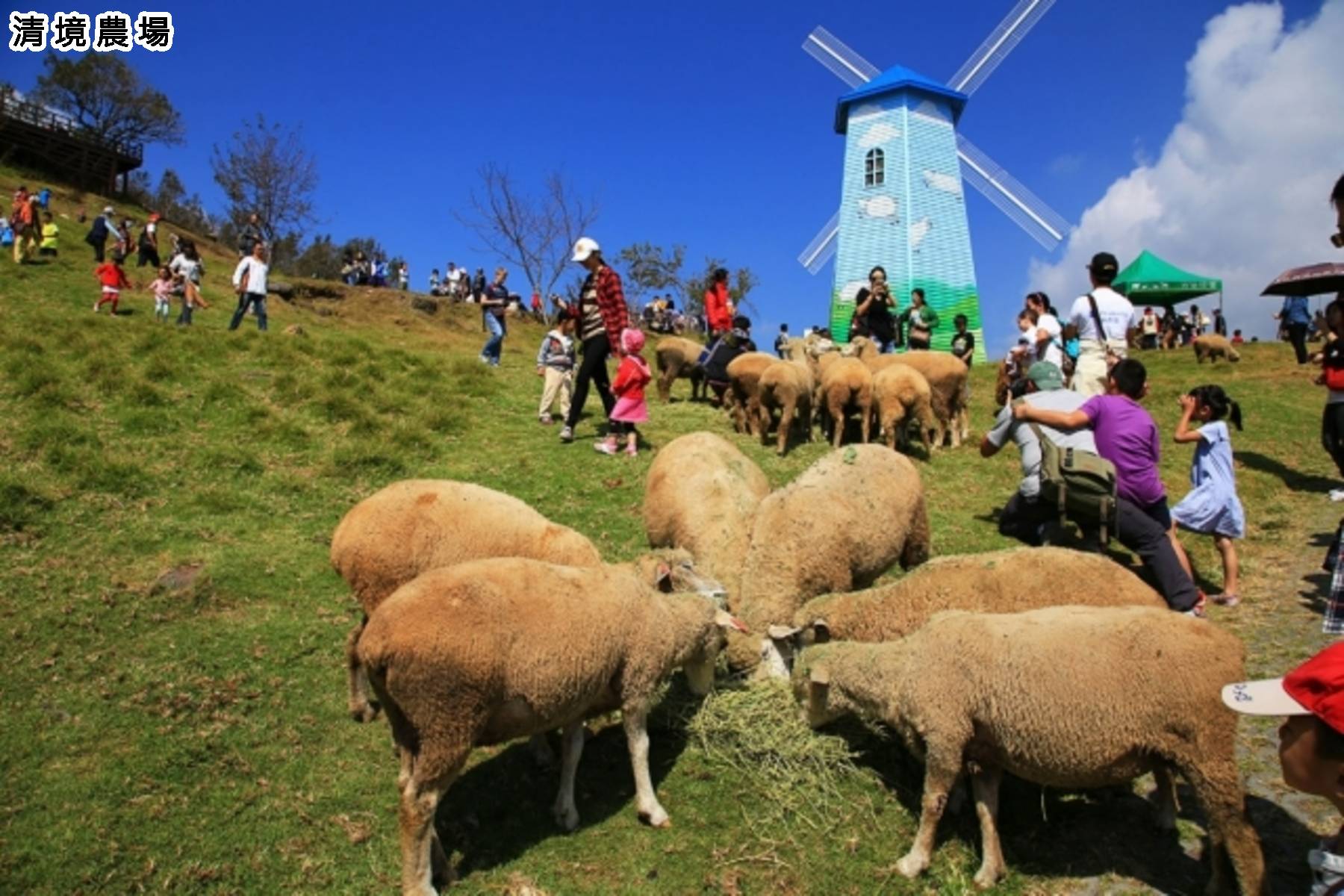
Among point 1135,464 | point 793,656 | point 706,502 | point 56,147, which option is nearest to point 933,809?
point 793,656

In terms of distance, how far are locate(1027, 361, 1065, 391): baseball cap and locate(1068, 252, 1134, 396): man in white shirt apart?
1552mm

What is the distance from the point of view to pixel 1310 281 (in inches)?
668

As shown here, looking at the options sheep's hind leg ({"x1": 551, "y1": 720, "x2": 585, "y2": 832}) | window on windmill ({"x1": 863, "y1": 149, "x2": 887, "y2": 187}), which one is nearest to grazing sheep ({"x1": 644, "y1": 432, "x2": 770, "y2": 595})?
sheep's hind leg ({"x1": 551, "y1": 720, "x2": 585, "y2": 832})

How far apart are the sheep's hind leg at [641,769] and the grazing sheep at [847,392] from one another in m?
7.86

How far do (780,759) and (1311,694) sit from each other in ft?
10.7

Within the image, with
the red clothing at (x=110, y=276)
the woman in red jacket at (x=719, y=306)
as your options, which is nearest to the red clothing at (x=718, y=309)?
the woman in red jacket at (x=719, y=306)

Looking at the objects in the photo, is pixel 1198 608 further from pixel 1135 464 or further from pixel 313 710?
pixel 313 710

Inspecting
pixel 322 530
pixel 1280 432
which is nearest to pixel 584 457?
pixel 322 530

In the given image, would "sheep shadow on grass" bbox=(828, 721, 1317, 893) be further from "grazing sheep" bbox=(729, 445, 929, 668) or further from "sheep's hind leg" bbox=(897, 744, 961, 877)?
"grazing sheep" bbox=(729, 445, 929, 668)

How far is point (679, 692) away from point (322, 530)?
14.7 ft

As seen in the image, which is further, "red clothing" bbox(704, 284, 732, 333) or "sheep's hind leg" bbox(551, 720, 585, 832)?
"red clothing" bbox(704, 284, 732, 333)

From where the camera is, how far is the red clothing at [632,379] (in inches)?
444

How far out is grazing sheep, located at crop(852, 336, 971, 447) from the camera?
1357 centimetres

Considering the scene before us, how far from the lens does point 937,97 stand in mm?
35656
